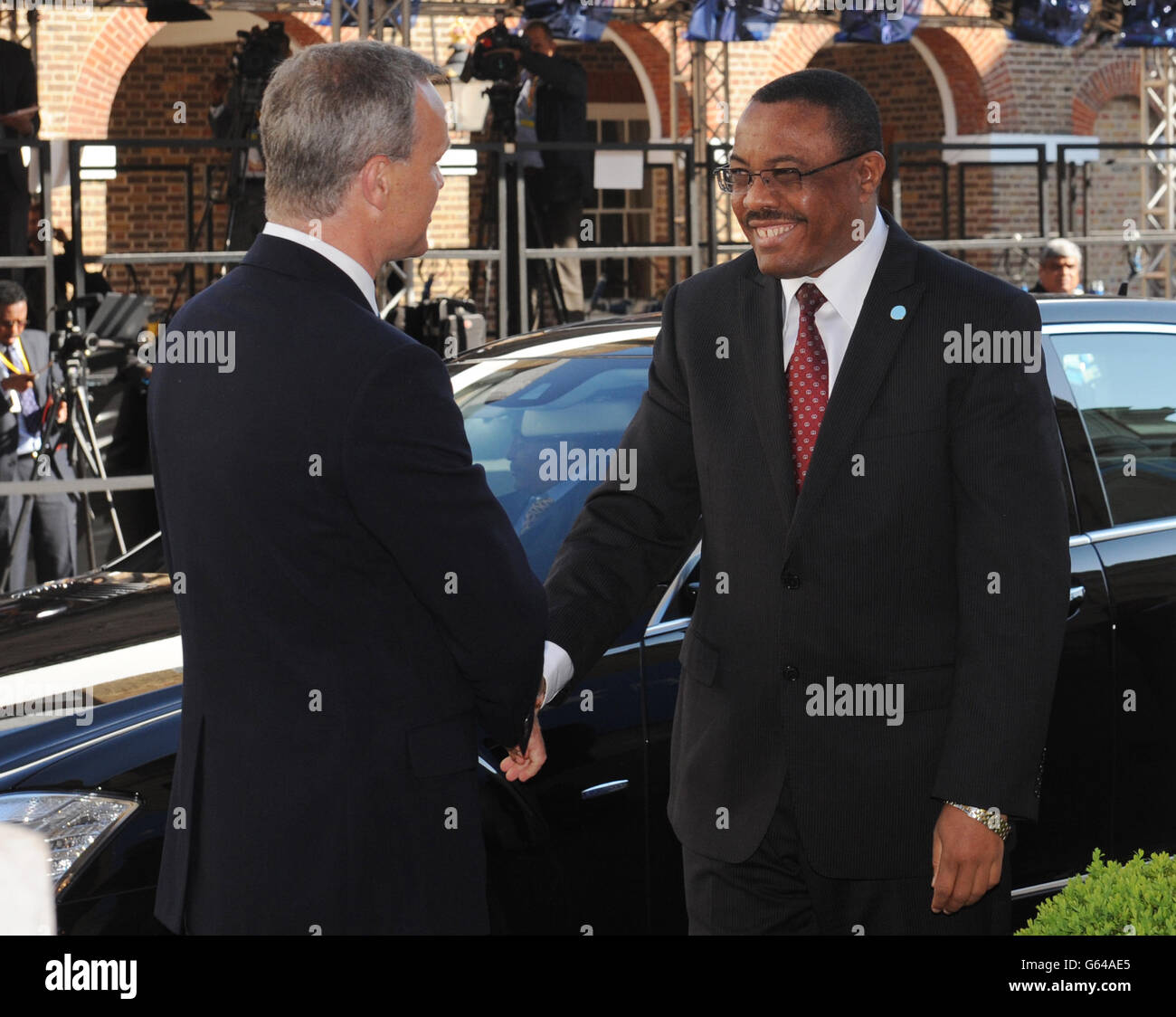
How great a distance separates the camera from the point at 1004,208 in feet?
A: 64.3

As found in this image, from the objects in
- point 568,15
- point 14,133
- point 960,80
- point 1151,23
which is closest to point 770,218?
point 14,133

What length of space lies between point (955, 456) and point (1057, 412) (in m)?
1.32

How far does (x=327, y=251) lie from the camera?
7.02 feet

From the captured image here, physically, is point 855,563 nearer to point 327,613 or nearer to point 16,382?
point 327,613

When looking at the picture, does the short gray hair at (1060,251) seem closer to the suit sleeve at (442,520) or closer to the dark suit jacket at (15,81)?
the dark suit jacket at (15,81)

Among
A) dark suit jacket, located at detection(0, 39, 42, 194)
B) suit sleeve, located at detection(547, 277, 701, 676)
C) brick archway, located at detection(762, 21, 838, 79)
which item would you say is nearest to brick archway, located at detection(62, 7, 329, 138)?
brick archway, located at detection(762, 21, 838, 79)

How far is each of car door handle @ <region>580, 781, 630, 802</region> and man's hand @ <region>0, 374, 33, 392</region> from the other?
6.08 metres

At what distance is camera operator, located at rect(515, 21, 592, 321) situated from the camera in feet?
37.4

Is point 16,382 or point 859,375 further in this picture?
point 16,382

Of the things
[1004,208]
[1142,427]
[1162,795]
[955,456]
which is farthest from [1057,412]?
[1004,208]

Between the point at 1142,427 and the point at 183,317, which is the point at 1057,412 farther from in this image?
the point at 183,317

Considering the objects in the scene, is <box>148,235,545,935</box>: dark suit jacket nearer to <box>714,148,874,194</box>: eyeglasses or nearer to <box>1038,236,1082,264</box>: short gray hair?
<box>714,148,874,194</box>: eyeglasses

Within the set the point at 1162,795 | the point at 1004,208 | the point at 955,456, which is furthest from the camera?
the point at 1004,208

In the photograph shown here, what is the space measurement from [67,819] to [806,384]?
1422mm
